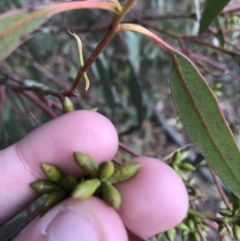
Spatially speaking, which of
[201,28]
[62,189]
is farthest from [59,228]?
[201,28]

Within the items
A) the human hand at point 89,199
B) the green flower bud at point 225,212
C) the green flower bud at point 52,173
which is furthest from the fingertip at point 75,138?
the green flower bud at point 225,212

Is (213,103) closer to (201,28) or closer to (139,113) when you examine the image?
(201,28)

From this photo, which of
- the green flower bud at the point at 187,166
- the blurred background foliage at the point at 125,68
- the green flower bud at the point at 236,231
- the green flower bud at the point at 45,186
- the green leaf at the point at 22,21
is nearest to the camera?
the green leaf at the point at 22,21

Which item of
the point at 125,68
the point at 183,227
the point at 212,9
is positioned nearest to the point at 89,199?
the point at 183,227

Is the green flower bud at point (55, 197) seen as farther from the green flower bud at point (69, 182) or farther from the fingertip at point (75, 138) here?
the fingertip at point (75, 138)

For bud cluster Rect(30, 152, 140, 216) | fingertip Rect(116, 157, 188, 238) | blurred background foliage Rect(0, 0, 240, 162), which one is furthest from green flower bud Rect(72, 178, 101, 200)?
blurred background foliage Rect(0, 0, 240, 162)

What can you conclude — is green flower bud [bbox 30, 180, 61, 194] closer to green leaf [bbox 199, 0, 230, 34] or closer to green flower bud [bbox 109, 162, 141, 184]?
green flower bud [bbox 109, 162, 141, 184]
